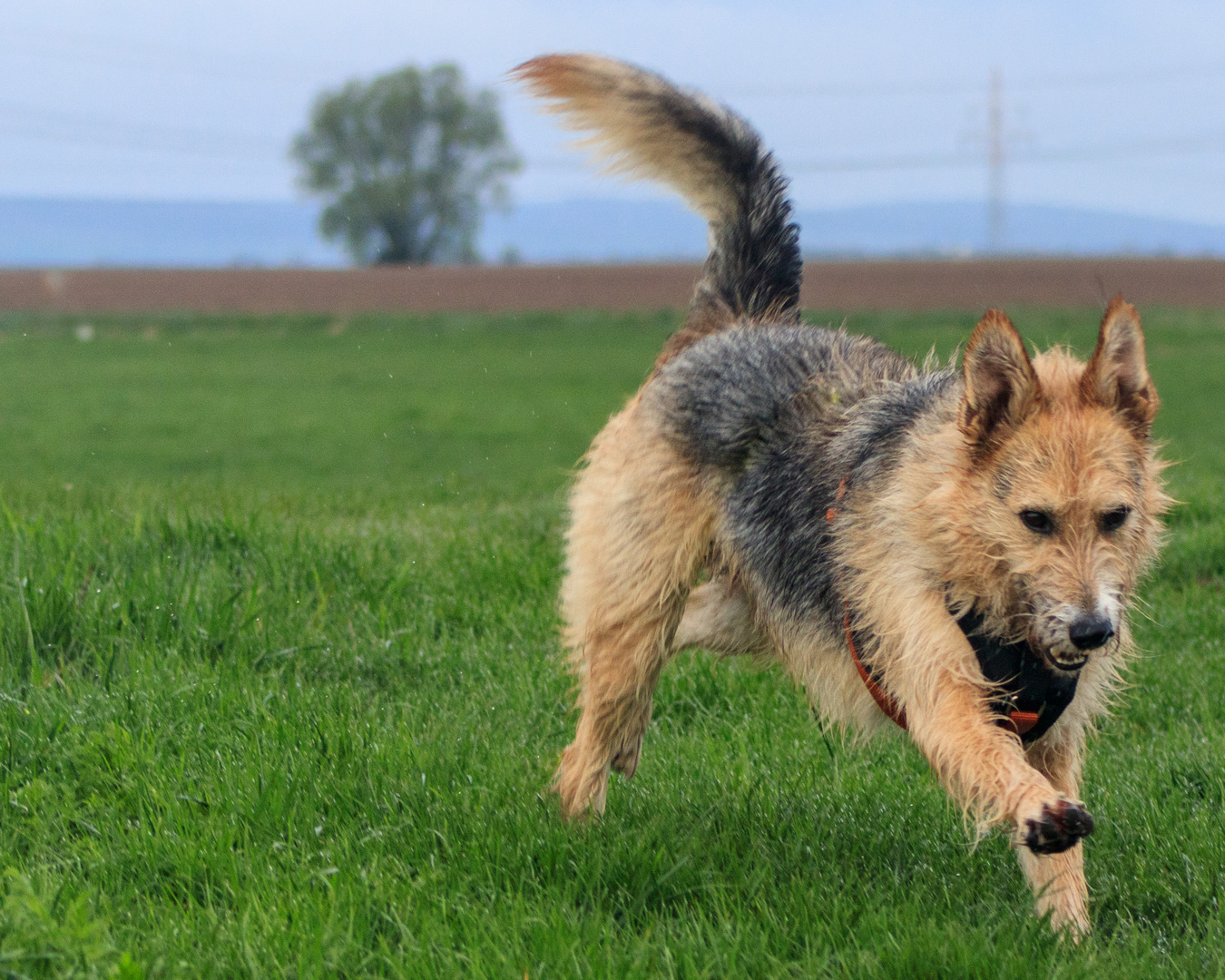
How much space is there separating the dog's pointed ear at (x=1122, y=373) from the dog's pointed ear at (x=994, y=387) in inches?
6.0

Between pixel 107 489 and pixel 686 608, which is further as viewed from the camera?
pixel 107 489

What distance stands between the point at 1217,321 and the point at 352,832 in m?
31.0

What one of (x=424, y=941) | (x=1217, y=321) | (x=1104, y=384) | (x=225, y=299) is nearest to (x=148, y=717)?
(x=424, y=941)

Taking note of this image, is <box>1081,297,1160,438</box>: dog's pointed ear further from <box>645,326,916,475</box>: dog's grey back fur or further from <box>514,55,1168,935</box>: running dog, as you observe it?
<box>645,326,916,475</box>: dog's grey back fur

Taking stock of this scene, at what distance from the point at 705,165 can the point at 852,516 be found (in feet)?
5.32

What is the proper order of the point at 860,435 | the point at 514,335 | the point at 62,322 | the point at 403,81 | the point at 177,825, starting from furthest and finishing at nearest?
1. the point at 403,81
2. the point at 62,322
3. the point at 514,335
4. the point at 860,435
5. the point at 177,825

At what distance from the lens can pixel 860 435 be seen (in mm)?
3727

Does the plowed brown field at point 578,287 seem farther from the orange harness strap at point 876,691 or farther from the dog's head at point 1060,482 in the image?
the dog's head at point 1060,482

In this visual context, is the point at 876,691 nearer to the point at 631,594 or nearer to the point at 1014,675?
the point at 1014,675

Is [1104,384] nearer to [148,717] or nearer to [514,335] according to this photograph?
[148,717]

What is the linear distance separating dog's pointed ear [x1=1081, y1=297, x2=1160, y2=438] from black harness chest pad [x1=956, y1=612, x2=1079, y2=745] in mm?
633

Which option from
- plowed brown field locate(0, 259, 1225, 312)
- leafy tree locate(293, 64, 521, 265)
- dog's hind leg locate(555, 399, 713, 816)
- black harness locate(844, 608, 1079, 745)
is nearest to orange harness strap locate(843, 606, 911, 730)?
black harness locate(844, 608, 1079, 745)

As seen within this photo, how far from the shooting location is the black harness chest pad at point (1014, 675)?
10.6 ft

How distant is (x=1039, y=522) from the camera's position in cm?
303
